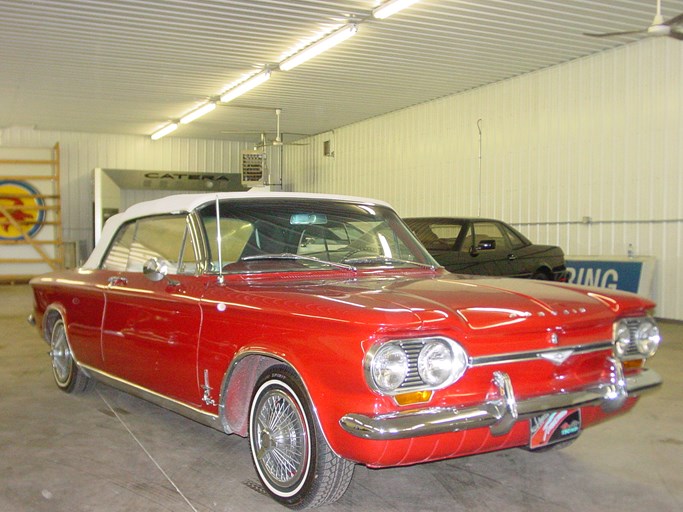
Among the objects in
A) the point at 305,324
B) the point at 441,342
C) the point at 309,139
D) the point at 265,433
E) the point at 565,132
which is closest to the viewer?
the point at 441,342

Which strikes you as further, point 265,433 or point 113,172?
point 113,172

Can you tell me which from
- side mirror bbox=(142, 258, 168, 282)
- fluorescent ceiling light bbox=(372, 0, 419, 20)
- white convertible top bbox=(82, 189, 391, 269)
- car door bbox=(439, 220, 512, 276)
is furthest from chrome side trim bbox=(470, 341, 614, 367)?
fluorescent ceiling light bbox=(372, 0, 419, 20)

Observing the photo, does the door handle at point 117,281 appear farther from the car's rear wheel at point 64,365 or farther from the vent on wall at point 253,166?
the vent on wall at point 253,166

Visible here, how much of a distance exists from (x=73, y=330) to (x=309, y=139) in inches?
667

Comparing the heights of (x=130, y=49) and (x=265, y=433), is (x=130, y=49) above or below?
above

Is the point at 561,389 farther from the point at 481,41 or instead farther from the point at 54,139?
the point at 54,139

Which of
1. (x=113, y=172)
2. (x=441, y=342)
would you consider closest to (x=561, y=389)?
(x=441, y=342)

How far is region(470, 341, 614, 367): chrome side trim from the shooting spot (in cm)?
302

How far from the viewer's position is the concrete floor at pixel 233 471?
351cm

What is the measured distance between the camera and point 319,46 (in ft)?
38.4

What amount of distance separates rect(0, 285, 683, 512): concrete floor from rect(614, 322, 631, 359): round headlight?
0.74 m

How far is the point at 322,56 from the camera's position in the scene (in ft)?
41.9

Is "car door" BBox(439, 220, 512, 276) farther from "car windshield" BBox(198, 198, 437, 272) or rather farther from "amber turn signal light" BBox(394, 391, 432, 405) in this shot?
"amber turn signal light" BBox(394, 391, 432, 405)

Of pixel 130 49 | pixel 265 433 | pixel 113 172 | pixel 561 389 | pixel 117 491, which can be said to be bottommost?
pixel 117 491
